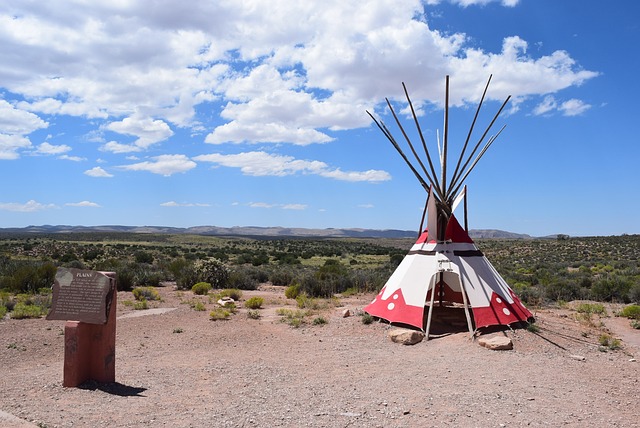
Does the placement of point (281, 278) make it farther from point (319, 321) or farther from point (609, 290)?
point (609, 290)

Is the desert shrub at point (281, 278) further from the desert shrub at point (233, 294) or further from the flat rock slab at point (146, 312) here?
the flat rock slab at point (146, 312)

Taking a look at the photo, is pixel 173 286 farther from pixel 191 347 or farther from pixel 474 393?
pixel 474 393

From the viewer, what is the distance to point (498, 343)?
10.1 meters

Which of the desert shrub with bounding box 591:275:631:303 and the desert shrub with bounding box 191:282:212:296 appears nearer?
the desert shrub with bounding box 591:275:631:303

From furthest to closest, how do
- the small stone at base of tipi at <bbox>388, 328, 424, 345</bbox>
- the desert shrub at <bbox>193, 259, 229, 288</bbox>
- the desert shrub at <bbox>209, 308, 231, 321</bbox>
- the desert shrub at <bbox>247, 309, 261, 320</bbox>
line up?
1. the desert shrub at <bbox>193, 259, 229, 288</bbox>
2. the desert shrub at <bbox>247, 309, 261, 320</bbox>
3. the desert shrub at <bbox>209, 308, 231, 321</bbox>
4. the small stone at base of tipi at <bbox>388, 328, 424, 345</bbox>

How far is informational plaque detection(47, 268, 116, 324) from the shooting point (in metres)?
7.61

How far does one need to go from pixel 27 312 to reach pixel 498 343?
12.0 meters

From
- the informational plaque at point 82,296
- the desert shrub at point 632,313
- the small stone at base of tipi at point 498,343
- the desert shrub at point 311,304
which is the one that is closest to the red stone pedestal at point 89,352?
the informational plaque at point 82,296

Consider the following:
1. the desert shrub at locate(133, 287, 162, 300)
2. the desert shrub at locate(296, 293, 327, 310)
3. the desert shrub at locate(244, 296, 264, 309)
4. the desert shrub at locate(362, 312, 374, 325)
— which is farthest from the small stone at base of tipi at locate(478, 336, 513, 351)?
the desert shrub at locate(133, 287, 162, 300)

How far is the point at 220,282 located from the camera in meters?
23.2

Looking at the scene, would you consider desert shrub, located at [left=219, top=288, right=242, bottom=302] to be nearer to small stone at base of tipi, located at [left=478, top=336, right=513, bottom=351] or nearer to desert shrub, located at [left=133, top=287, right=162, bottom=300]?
desert shrub, located at [left=133, top=287, right=162, bottom=300]

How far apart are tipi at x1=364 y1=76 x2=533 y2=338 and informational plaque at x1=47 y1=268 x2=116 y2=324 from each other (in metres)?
6.57

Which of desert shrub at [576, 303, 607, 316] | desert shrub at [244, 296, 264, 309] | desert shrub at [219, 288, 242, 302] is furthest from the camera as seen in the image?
desert shrub at [219, 288, 242, 302]

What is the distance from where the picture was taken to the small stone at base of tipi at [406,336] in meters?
10.8
